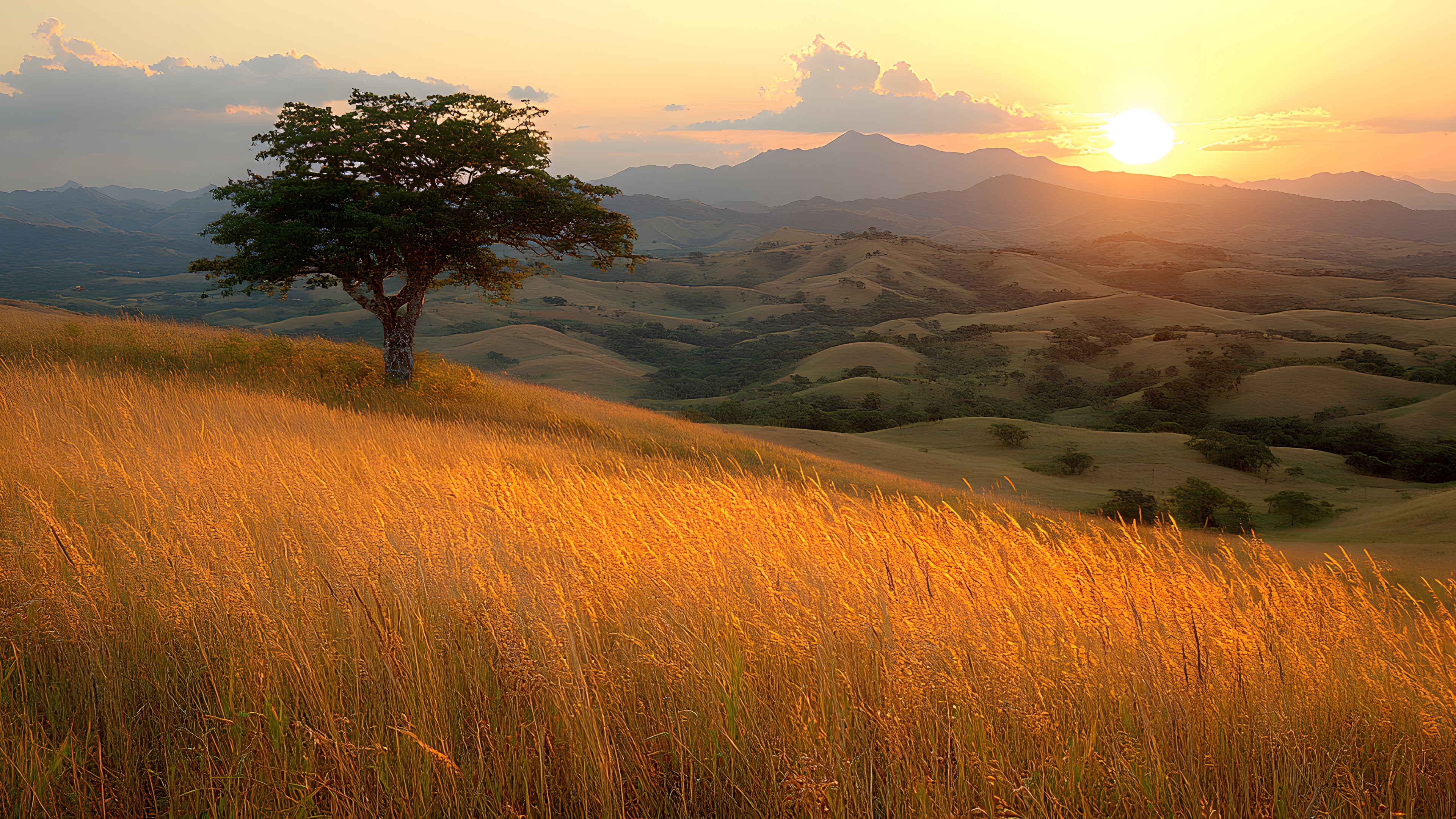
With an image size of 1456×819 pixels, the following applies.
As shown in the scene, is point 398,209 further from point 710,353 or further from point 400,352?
point 710,353

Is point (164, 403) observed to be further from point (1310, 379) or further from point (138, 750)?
point (1310, 379)

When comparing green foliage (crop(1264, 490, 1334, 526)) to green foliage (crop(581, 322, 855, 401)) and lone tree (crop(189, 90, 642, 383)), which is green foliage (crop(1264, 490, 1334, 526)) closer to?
lone tree (crop(189, 90, 642, 383))

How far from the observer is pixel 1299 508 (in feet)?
84.3

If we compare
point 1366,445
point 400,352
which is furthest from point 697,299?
point 400,352

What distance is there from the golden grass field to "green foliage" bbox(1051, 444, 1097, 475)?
102ft

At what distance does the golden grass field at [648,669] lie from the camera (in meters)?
2.39

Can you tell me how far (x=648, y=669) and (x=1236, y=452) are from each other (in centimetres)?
4075

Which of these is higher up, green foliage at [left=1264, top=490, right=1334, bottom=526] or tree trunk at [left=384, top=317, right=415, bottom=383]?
tree trunk at [left=384, top=317, right=415, bottom=383]

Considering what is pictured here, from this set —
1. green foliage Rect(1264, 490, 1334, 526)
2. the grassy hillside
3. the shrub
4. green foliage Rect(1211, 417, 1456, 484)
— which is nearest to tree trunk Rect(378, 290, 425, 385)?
the grassy hillside

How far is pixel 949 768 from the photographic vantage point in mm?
2311

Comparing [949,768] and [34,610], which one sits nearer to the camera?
[949,768]

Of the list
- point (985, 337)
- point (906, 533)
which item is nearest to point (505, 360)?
point (985, 337)

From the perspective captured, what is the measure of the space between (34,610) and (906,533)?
459 cm

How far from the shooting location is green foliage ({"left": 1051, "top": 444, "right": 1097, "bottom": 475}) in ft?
111
